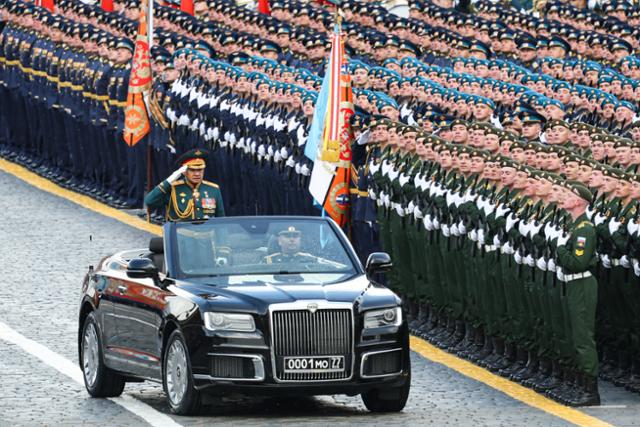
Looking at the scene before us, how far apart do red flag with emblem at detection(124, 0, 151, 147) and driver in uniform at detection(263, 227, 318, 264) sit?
12.1 m

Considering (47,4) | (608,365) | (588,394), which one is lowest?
(608,365)

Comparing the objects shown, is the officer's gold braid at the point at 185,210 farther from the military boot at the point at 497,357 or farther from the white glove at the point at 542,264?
the white glove at the point at 542,264

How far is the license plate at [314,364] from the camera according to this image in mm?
15664

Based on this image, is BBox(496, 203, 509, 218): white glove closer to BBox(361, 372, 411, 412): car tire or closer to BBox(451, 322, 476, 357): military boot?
BBox(451, 322, 476, 357): military boot

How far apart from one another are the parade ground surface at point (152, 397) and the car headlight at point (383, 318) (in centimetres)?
68

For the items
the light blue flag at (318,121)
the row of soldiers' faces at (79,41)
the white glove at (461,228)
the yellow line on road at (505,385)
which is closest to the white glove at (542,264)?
the yellow line on road at (505,385)

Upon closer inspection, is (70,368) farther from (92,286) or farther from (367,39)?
(367,39)

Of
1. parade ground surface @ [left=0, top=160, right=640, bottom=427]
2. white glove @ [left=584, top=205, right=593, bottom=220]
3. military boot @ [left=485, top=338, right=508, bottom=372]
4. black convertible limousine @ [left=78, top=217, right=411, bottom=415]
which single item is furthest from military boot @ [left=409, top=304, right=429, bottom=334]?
black convertible limousine @ [left=78, top=217, right=411, bottom=415]

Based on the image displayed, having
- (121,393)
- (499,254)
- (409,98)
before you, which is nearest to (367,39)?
(409,98)

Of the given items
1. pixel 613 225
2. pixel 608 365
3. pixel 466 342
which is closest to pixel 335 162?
pixel 466 342

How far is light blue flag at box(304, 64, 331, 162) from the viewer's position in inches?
903

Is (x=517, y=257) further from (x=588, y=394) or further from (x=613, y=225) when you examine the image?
(x=588, y=394)

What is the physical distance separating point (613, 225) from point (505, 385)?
1554mm

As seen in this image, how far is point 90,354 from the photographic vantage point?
57.9 feet
